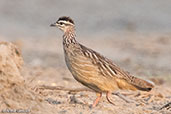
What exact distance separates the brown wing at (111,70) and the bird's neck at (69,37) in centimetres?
37

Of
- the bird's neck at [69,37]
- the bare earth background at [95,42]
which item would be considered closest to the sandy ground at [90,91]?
the bare earth background at [95,42]

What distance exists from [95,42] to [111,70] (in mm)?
12871

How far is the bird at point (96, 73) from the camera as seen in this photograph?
848cm

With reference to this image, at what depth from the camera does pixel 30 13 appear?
3011 centimetres

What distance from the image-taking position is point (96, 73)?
8547mm

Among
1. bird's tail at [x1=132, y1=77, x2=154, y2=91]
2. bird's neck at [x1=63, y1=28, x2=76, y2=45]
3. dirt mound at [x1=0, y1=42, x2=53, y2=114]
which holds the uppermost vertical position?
bird's neck at [x1=63, y1=28, x2=76, y2=45]

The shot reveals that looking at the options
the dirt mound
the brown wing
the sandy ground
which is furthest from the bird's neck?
the dirt mound

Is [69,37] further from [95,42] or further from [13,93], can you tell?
[95,42]

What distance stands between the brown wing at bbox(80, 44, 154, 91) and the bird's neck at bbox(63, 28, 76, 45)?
0.37m

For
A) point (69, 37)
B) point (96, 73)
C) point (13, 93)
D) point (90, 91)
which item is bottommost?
point (13, 93)

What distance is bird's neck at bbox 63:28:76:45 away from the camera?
29.9 feet

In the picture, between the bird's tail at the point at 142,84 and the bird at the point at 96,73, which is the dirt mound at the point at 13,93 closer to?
the bird at the point at 96,73

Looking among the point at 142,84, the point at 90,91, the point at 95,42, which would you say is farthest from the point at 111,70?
the point at 95,42

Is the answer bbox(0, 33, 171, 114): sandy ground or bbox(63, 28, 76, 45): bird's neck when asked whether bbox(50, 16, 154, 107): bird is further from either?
bbox(0, 33, 171, 114): sandy ground
